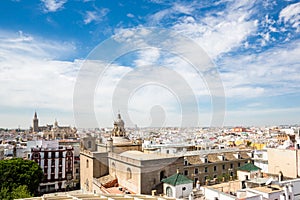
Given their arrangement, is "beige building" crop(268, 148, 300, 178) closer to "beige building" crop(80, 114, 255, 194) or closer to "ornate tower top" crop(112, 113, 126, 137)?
"beige building" crop(80, 114, 255, 194)

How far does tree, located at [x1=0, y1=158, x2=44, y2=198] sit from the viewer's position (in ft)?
71.3

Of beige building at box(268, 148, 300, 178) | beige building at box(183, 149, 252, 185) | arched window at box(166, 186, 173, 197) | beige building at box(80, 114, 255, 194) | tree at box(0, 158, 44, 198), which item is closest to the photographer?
arched window at box(166, 186, 173, 197)

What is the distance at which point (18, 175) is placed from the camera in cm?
2242

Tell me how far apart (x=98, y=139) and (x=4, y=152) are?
15.2 meters

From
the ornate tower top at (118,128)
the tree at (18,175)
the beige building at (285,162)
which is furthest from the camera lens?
the ornate tower top at (118,128)

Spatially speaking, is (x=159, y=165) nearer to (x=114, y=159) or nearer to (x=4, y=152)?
(x=114, y=159)

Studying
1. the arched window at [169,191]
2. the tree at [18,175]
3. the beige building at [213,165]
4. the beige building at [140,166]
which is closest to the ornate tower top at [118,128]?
the beige building at [140,166]

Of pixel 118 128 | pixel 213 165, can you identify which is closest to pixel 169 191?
pixel 213 165

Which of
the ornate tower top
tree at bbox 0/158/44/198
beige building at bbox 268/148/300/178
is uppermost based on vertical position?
the ornate tower top

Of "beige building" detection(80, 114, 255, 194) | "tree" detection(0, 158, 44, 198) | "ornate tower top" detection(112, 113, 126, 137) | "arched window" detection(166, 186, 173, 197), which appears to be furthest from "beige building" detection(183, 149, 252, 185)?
"tree" detection(0, 158, 44, 198)

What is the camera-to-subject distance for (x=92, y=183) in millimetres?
22531

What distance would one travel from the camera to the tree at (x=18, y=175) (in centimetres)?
2174

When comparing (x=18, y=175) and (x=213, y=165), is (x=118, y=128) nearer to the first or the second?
(x=18, y=175)

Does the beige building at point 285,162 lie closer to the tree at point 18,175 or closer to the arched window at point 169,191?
the arched window at point 169,191
